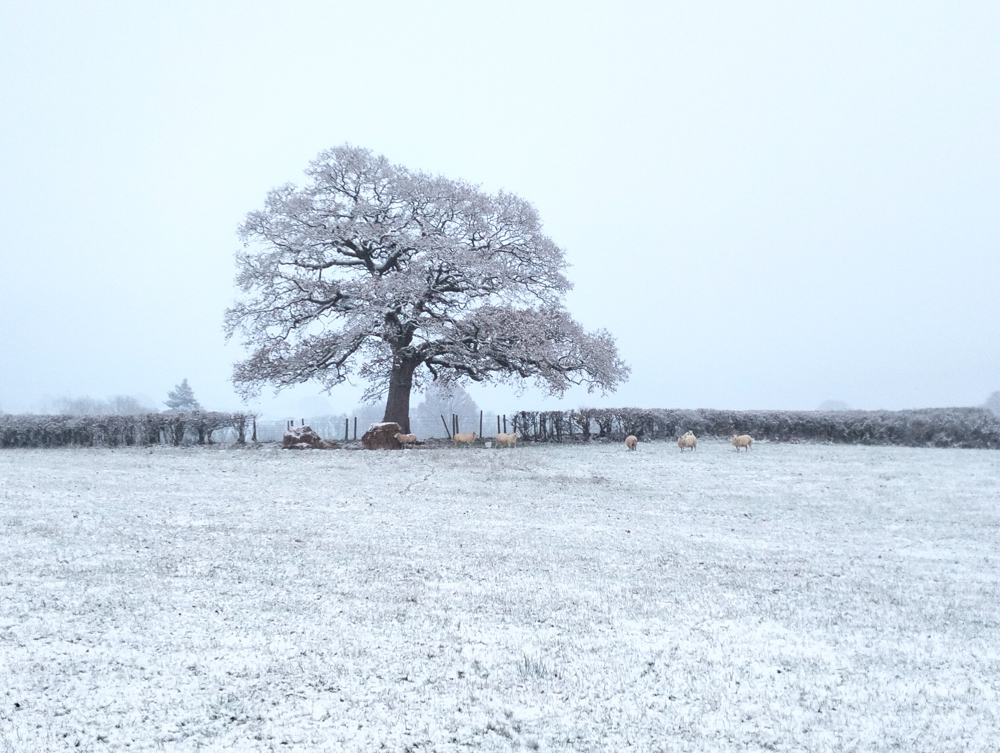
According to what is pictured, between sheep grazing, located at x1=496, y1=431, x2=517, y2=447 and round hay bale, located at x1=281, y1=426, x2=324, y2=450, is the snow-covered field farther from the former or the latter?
sheep grazing, located at x1=496, y1=431, x2=517, y2=447

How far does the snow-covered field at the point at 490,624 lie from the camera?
4691 millimetres

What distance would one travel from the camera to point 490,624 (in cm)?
657

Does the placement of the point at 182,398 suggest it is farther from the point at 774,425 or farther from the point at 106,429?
the point at 774,425

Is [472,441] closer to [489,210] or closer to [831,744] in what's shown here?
[489,210]

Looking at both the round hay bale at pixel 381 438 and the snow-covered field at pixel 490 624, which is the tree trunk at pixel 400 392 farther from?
the snow-covered field at pixel 490 624

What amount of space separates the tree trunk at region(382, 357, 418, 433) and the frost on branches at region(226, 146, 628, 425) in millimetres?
44

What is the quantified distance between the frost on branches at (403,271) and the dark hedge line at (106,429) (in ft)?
7.91

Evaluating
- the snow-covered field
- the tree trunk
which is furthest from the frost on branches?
the snow-covered field

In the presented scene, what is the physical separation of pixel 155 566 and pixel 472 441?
19136 mm

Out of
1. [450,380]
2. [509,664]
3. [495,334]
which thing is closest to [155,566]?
[509,664]

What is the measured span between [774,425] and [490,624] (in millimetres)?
25006

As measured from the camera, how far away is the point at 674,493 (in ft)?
50.8

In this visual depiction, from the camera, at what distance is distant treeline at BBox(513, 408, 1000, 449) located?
89.0 ft

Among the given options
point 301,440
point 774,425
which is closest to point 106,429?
point 301,440
